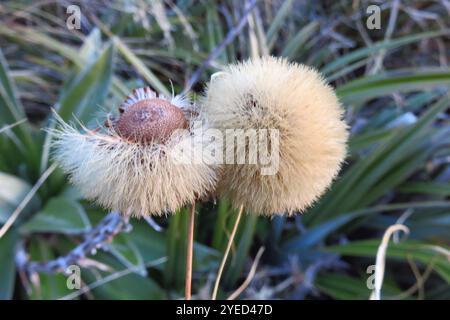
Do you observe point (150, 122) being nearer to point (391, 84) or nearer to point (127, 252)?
point (127, 252)

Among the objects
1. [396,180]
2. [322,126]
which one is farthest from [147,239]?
[322,126]

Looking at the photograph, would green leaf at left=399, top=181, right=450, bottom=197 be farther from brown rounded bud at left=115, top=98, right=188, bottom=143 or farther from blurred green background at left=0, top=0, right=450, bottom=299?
brown rounded bud at left=115, top=98, right=188, bottom=143

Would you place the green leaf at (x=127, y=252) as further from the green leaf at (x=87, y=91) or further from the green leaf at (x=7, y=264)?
the green leaf at (x=87, y=91)

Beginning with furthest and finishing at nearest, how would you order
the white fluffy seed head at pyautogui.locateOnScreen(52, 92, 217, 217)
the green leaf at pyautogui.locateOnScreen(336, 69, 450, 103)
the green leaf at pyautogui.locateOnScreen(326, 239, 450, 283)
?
the green leaf at pyautogui.locateOnScreen(336, 69, 450, 103) → the green leaf at pyautogui.locateOnScreen(326, 239, 450, 283) → the white fluffy seed head at pyautogui.locateOnScreen(52, 92, 217, 217)

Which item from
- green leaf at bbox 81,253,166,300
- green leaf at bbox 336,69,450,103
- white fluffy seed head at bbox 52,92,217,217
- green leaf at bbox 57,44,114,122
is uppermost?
green leaf at bbox 57,44,114,122

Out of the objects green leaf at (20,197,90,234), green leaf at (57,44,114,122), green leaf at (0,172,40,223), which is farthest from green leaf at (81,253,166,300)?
green leaf at (57,44,114,122)

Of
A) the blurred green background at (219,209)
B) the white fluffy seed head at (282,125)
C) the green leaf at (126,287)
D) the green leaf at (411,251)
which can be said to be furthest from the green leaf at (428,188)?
the white fluffy seed head at (282,125)

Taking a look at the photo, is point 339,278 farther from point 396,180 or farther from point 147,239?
point 147,239
